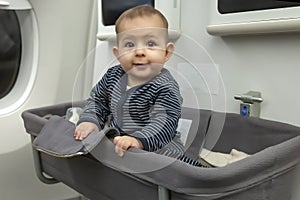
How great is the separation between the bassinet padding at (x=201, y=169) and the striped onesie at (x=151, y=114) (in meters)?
0.08

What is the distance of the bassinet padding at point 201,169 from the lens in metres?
0.54

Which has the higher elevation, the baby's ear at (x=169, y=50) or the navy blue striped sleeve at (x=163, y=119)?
the baby's ear at (x=169, y=50)

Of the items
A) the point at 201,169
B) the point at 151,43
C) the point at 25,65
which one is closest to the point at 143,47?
the point at 151,43

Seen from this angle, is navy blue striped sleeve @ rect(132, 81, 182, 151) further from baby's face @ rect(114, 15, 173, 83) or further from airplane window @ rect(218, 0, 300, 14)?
airplane window @ rect(218, 0, 300, 14)

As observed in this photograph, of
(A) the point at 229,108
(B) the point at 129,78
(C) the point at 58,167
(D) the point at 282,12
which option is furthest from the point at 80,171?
(D) the point at 282,12

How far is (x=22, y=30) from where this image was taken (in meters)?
1.21

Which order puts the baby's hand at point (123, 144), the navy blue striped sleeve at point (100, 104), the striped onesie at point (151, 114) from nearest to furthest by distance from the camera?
the baby's hand at point (123, 144)
the striped onesie at point (151, 114)
the navy blue striped sleeve at point (100, 104)

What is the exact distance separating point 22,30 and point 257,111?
736mm

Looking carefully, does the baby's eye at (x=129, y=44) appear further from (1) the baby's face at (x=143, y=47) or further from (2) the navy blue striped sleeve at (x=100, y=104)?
(2) the navy blue striped sleeve at (x=100, y=104)

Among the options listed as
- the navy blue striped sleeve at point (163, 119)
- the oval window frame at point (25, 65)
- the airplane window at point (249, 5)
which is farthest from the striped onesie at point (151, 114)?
the oval window frame at point (25, 65)

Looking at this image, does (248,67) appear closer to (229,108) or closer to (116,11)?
(229,108)

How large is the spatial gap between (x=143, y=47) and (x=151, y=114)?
14cm

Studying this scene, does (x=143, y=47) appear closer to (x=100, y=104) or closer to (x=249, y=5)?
(x=100, y=104)

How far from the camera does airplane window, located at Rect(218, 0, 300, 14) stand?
0.84 meters
